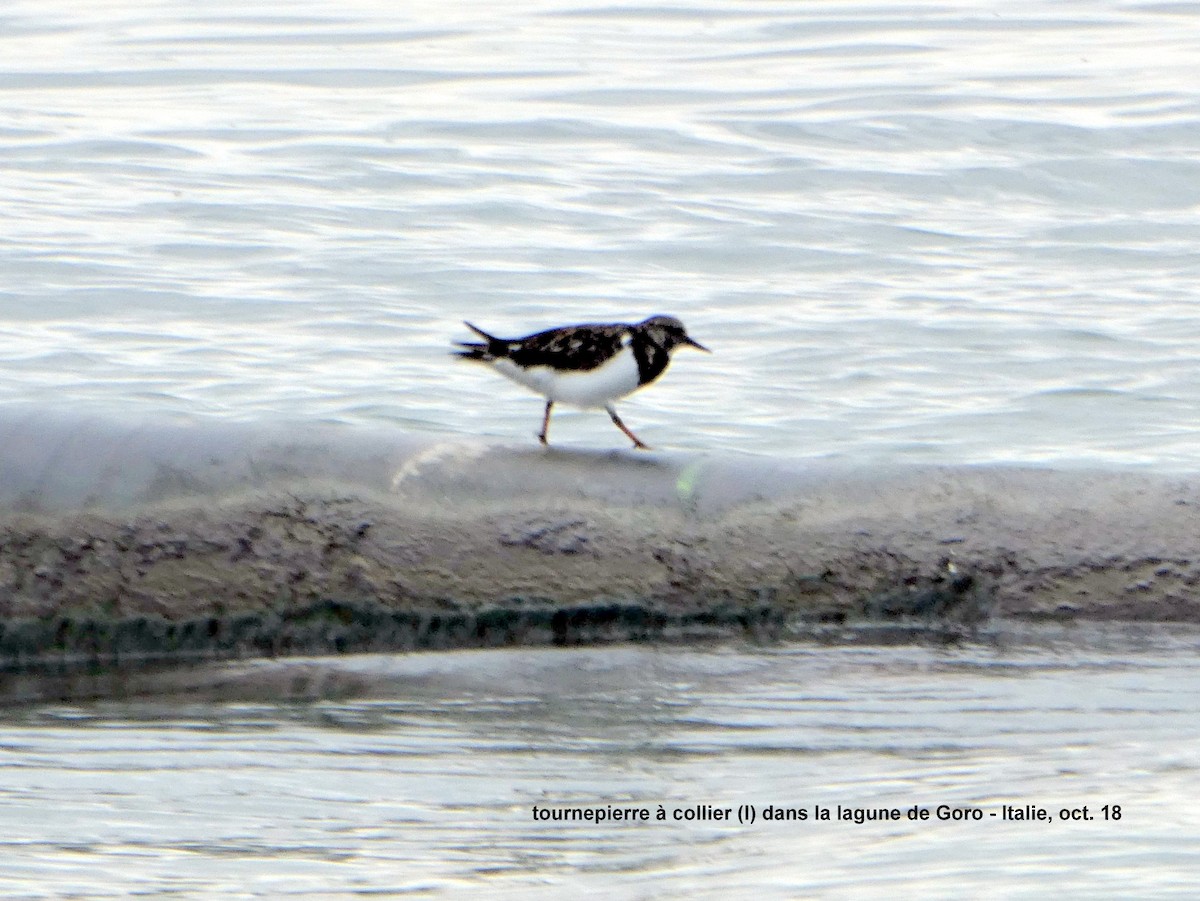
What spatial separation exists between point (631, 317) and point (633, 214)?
→ 242 cm

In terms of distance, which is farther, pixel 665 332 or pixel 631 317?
pixel 631 317

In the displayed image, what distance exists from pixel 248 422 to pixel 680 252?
6.56 meters

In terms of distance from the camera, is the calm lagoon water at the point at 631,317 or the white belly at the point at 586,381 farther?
the white belly at the point at 586,381

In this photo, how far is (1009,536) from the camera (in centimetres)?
445

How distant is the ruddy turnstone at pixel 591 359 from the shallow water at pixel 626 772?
1154 mm

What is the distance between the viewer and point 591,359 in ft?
17.9

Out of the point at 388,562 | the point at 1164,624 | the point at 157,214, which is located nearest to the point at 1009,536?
the point at 1164,624

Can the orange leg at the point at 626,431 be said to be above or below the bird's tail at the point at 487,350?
below

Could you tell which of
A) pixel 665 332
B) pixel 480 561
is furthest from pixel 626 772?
pixel 665 332

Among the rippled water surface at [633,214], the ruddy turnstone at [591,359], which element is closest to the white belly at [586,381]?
the ruddy turnstone at [591,359]

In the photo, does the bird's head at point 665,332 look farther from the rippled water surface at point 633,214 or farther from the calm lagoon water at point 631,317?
the rippled water surface at point 633,214

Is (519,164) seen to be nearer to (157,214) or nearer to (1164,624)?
(157,214)

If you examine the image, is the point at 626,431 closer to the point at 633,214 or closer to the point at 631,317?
the point at 631,317

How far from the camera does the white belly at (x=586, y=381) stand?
17.9ft
